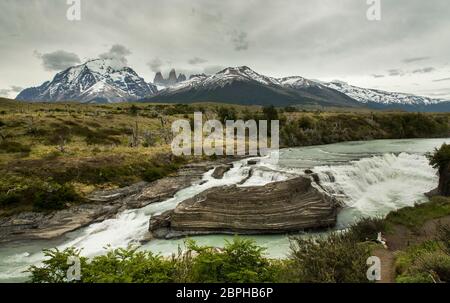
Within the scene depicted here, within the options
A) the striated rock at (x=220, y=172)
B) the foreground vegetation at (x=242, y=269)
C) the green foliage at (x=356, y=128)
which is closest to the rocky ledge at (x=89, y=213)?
the striated rock at (x=220, y=172)

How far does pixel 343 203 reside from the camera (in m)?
38.1

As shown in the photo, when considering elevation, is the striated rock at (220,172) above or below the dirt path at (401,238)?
above

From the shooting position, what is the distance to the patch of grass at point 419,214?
26.4 m

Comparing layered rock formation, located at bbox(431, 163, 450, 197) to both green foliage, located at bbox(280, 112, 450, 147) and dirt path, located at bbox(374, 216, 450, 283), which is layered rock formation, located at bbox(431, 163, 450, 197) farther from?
green foliage, located at bbox(280, 112, 450, 147)

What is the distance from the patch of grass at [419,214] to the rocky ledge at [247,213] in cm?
545

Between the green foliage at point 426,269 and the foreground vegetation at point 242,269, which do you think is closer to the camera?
the foreground vegetation at point 242,269

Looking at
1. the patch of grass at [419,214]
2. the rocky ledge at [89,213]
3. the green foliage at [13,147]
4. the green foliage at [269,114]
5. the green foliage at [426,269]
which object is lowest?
the rocky ledge at [89,213]

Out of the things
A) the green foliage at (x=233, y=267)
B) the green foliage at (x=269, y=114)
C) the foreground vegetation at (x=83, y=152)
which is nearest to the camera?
the green foliage at (x=233, y=267)

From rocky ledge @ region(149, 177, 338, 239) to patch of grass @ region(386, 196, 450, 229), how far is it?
545cm

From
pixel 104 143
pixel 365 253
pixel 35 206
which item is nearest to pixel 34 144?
pixel 104 143

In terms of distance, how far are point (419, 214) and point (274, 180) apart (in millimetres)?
17923

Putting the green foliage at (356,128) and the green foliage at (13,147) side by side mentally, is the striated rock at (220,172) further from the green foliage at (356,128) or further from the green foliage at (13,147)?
the green foliage at (356,128)
